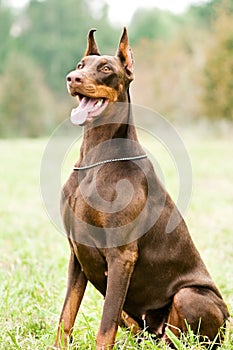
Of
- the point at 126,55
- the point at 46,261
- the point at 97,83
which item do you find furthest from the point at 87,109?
the point at 46,261

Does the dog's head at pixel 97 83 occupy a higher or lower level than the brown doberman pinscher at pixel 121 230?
higher

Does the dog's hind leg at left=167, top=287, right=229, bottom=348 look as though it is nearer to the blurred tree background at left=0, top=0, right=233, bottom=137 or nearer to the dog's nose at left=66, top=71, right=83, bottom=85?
the dog's nose at left=66, top=71, right=83, bottom=85

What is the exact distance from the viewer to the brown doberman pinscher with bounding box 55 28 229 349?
336 cm

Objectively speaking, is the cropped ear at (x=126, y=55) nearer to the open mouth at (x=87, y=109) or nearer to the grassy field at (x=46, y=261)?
the open mouth at (x=87, y=109)

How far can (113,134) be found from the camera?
11.7 feet

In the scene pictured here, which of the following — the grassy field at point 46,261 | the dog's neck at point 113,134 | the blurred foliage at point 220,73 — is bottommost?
the grassy field at point 46,261

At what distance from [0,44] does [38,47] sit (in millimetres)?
3873

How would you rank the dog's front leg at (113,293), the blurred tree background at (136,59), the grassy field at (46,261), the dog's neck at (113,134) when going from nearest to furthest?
the dog's front leg at (113,293), the dog's neck at (113,134), the grassy field at (46,261), the blurred tree background at (136,59)

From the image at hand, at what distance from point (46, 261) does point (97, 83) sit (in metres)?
3.16

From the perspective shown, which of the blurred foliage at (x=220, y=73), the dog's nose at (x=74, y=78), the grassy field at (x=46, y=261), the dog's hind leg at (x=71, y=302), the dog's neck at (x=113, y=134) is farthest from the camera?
the blurred foliage at (x=220, y=73)

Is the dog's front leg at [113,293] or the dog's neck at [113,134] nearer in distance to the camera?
the dog's front leg at [113,293]

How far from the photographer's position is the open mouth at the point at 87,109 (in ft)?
11.0

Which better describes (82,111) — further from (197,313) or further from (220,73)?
(220,73)

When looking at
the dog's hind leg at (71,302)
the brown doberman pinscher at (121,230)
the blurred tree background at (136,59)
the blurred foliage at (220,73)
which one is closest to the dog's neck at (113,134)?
the brown doberman pinscher at (121,230)
